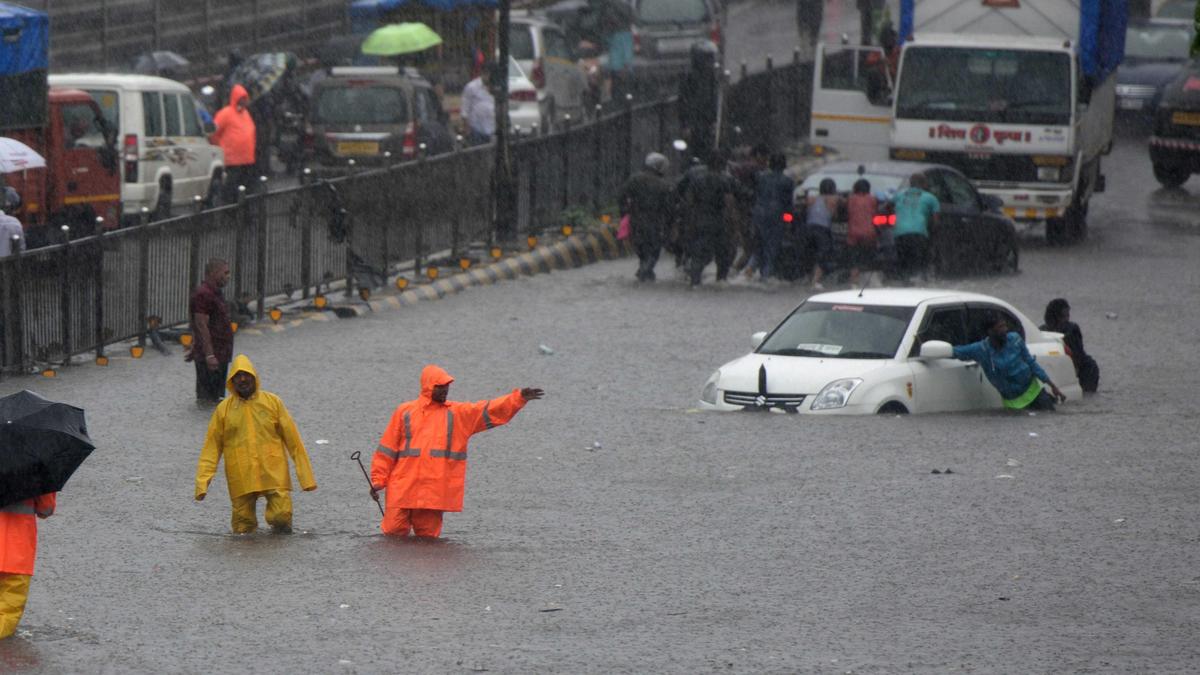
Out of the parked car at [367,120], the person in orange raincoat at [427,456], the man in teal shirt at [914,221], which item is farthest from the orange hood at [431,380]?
the parked car at [367,120]

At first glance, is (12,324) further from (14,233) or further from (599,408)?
(599,408)

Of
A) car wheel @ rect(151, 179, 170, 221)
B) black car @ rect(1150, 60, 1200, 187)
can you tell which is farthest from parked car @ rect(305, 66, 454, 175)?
black car @ rect(1150, 60, 1200, 187)

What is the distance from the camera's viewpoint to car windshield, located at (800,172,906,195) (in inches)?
970

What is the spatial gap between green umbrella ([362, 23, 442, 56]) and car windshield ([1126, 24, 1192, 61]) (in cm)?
1250

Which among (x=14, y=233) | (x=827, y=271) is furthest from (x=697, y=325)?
(x=14, y=233)

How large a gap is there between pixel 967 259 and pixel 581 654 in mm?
17616

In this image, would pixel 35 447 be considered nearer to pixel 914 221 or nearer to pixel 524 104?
pixel 914 221

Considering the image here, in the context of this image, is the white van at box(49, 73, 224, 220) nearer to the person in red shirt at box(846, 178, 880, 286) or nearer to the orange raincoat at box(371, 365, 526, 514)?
the person in red shirt at box(846, 178, 880, 286)

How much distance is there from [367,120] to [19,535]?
2238 centimetres

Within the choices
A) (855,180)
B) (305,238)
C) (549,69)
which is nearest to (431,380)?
(305,238)

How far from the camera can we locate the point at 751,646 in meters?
8.79

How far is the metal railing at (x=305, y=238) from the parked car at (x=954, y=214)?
380cm

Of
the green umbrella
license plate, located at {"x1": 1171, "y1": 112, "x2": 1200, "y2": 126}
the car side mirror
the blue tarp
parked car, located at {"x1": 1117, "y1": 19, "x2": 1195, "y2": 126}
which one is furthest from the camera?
parked car, located at {"x1": 1117, "y1": 19, "x2": 1195, "y2": 126}

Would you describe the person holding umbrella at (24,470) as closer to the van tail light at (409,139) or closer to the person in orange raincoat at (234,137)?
the person in orange raincoat at (234,137)
